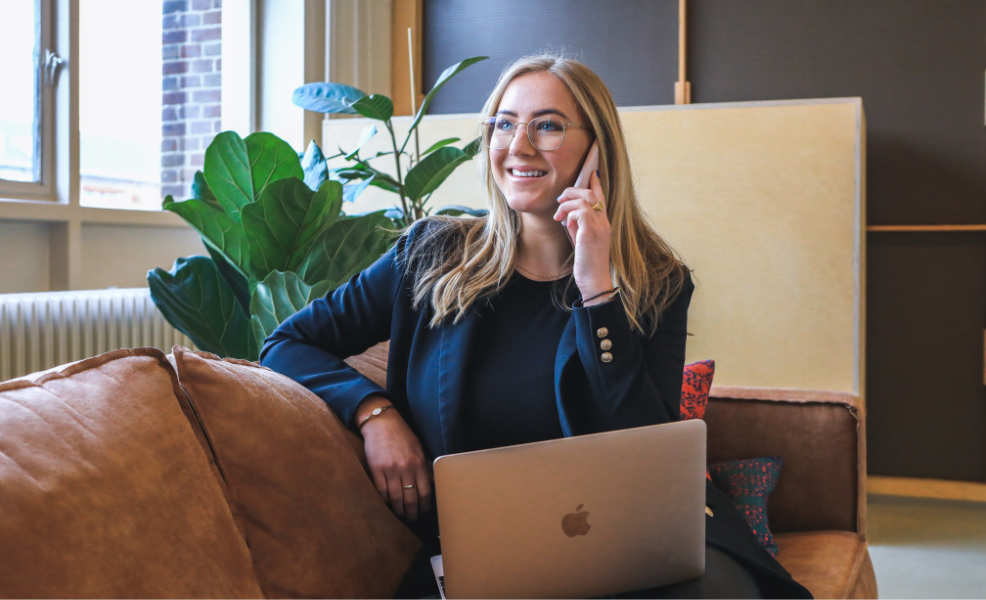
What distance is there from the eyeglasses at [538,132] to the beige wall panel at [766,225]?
141cm

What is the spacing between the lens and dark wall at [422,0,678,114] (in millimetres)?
4039

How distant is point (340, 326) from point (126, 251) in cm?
225

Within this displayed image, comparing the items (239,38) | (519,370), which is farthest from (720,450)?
(239,38)

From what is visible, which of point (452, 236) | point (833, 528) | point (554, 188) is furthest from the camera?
point (833, 528)

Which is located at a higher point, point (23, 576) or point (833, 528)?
point (23, 576)

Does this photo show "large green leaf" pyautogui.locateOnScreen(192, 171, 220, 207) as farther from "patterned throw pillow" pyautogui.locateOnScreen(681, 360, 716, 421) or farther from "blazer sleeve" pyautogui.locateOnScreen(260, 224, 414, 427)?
"patterned throw pillow" pyautogui.locateOnScreen(681, 360, 716, 421)

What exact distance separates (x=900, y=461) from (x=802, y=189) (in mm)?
1743

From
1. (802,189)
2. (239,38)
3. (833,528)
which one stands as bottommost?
(833,528)

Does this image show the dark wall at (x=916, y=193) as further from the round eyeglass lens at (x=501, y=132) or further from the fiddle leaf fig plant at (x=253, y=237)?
the round eyeglass lens at (x=501, y=132)

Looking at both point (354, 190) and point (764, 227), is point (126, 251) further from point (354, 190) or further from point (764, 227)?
point (764, 227)

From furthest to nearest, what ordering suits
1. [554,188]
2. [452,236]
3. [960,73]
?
[960,73] → [452,236] → [554,188]

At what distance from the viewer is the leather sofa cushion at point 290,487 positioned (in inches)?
39.5

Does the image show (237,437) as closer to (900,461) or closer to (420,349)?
(420,349)

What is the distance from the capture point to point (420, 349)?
139 centimetres
